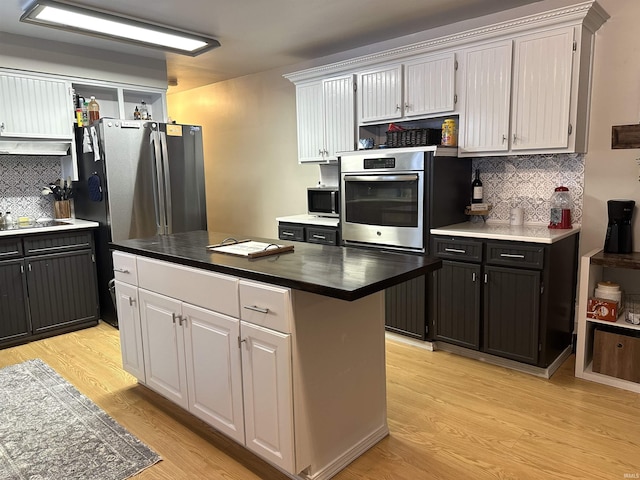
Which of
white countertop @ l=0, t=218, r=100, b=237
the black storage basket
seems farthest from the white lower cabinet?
white countertop @ l=0, t=218, r=100, b=237

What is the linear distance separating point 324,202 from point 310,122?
2.54 feet

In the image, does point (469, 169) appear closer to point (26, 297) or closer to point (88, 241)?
point (88, 241)

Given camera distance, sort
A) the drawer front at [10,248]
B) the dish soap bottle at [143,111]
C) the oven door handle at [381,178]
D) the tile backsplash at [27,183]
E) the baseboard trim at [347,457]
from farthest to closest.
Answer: the dish soap bottle at [143,111] < the tile backsplash at [27,183] < the drawer front at [10,248] < the oven door handle at [381,178] < the baseboard trim at [347,457]

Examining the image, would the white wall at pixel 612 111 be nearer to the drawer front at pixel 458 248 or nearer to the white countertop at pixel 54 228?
the drawer front at pixel 458 248

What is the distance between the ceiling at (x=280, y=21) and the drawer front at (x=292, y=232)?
1629 mm

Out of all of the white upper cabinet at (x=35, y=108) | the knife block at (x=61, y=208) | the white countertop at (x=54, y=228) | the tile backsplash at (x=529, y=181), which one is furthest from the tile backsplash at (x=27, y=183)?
the tile backsplash at (x=529, y=181)

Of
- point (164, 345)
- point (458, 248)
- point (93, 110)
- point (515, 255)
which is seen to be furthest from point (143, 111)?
point (515, 255)

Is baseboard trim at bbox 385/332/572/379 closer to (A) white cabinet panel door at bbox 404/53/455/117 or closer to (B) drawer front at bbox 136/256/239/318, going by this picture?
(A) white cabinet panel door at bbox 404/53/455/117

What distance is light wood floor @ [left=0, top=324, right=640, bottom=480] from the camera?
2.04m

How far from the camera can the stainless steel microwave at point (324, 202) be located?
4051 millimetres

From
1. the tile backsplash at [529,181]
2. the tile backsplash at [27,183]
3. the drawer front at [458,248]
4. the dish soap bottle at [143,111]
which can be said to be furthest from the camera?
the dish soap bottle at [143,111]

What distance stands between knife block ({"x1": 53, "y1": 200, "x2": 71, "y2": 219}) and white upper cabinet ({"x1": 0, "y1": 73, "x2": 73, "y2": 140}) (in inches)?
25.1

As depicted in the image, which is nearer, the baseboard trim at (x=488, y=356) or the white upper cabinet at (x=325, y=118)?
the baseboard trim at (x=488, y=356)

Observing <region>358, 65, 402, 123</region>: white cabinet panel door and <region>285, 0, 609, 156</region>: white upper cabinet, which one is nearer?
<region>285, 0, 609, 156</region>: white upper cabinet
